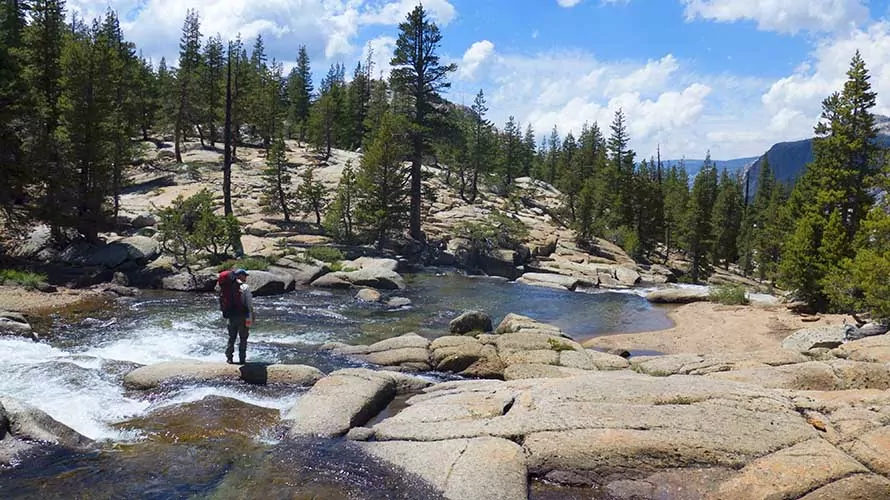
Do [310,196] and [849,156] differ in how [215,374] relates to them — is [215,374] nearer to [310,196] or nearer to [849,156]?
[310,196]

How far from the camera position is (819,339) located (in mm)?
18656

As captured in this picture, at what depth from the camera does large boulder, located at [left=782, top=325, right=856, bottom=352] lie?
17859 millimetres

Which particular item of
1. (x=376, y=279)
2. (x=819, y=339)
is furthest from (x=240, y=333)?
(x=819, y=339)

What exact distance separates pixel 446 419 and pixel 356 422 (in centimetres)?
178

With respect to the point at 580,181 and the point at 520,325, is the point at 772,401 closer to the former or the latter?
the point at 520,325

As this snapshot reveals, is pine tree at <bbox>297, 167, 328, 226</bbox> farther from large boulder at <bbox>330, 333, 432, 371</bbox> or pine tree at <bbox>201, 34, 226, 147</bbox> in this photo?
large boulder at <bbox>330, 333, 432, 371</bbox>

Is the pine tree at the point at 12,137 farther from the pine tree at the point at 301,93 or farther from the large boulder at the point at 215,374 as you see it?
the pine tree at the point at 301,93

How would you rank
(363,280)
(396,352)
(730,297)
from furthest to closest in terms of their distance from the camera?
(730,297), (363,280), (396,352)

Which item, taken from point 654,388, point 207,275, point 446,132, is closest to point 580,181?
point 446,132

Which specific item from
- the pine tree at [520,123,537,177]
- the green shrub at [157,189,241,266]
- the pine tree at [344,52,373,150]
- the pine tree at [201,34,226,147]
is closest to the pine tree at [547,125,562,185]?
the pine tree at [520,123,537,177]

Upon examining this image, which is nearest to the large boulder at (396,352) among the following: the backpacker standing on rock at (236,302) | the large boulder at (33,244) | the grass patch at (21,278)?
the backpacker standing on rock at (236,302)

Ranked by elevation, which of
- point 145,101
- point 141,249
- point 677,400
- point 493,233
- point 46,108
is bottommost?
point 677,400

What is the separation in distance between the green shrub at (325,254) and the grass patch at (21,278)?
1315 centimetres

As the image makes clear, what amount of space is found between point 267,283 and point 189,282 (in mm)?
3561
